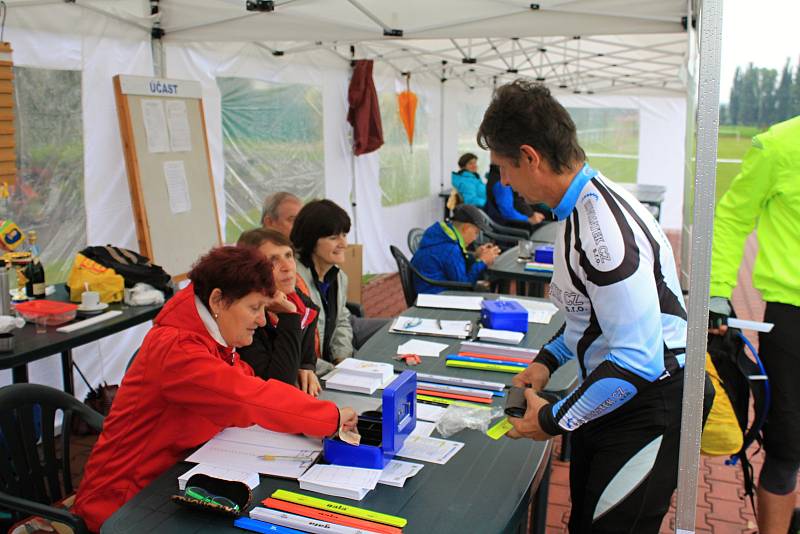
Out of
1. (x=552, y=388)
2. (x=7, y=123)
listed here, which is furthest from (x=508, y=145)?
(x=7, y=123)

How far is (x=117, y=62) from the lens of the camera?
4.18 meters

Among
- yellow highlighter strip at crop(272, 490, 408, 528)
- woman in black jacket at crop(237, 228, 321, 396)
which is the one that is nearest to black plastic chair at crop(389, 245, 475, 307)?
woman in black jacket at crop(237, 228, 321, 396)

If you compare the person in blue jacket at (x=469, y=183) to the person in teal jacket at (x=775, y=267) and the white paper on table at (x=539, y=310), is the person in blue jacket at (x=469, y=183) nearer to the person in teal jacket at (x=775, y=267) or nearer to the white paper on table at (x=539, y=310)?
the white paper on table at (x=539, y=310)

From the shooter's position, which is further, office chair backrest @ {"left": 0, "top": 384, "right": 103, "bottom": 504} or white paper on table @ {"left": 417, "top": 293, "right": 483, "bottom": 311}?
white paper on table @ {"left": 417, "top": 293, "right": 483, "bottom": 311}

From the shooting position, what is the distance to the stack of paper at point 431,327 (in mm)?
2891

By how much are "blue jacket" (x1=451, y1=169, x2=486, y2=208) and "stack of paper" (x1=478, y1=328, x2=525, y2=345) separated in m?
6.15

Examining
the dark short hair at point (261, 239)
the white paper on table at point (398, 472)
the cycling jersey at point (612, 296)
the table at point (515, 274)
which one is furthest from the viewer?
the table at point (515, 274)

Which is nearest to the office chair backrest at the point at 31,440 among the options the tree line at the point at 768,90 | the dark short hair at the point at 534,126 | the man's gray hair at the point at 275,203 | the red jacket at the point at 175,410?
the red jacket at the point at 175,410

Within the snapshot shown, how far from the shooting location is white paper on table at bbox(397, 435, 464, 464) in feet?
5.75

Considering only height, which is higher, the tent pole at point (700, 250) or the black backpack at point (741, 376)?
the tent pole at point (700, 250)

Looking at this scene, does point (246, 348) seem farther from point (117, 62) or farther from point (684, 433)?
point (117, 62)

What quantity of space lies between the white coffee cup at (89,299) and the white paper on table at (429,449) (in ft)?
6.38

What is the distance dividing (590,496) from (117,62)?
3.75 meters

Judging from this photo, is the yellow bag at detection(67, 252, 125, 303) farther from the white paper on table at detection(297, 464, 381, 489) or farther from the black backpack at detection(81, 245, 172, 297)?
the white paper on table at detection(297, 464, 381, 489)
